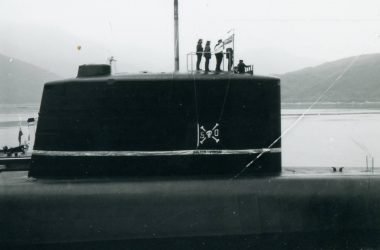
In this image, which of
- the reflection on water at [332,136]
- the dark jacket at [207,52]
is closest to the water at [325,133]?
the reflection on water at [332,136]

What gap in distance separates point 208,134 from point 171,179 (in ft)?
3.95

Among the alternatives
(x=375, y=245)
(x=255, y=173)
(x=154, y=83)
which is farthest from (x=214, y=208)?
(x=375, y=245)

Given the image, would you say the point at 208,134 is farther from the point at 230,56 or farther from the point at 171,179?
the point at 230,56

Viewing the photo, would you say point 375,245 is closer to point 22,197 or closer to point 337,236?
A: point 337,236

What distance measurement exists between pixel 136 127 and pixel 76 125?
4.10ft

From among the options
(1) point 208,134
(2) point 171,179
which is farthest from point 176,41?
(2) point 171,179

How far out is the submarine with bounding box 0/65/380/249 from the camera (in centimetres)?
914

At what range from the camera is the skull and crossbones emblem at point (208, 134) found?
964cm

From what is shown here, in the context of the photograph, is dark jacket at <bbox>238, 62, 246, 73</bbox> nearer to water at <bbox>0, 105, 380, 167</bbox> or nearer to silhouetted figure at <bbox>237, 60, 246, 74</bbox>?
silhouetted figure at <bbox>237, 60, 246, 74</bbox>

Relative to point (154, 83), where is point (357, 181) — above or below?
below

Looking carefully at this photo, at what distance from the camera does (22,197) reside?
30.1ft

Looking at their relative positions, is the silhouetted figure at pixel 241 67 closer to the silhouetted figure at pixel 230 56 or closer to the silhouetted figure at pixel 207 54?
the silhouetted figure at pixel 230 56

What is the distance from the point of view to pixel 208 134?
9.66 meters

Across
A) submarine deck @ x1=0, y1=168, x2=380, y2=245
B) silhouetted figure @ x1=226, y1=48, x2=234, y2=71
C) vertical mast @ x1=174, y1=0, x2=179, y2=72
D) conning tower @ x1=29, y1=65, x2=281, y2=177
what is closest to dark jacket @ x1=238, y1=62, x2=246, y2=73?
silhouetted figure @ x1=226, y1=48, x2=234, y2=71
